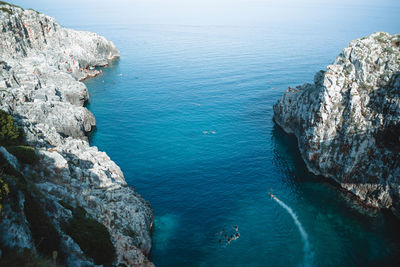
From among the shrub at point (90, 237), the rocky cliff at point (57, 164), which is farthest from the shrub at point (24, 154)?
the shrub at point (90, 237)

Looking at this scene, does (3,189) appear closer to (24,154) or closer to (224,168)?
(24,154)

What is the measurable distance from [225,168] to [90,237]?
1430 inches

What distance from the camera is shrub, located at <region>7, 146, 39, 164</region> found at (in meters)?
33.3

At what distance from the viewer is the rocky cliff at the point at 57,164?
2203cm

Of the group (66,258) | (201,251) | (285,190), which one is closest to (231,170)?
(285,190)

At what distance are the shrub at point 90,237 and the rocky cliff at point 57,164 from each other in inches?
11.8

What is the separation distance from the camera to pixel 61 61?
107 metres

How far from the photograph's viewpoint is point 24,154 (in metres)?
33.8

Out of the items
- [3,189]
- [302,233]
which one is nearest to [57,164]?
[3,189]

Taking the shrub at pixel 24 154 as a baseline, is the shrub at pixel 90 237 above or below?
below

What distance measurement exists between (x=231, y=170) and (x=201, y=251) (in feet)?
71.4

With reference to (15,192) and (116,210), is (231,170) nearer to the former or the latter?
(116,210)

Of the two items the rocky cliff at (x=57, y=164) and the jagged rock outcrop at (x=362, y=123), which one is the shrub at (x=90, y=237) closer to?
the rocky cliff at (x=57, y=164)

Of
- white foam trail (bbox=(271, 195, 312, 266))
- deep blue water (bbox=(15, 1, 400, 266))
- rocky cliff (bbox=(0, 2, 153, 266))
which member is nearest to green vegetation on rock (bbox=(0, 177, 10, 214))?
rocky cliff (bbox=(0, 2, 153, 266))
